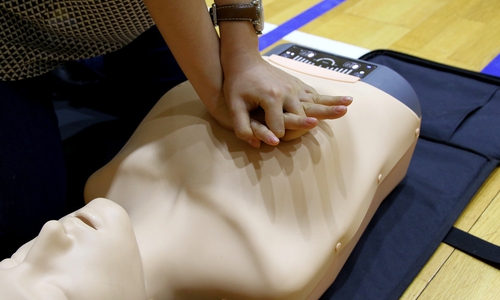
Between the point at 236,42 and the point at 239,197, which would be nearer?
the point at 239,197

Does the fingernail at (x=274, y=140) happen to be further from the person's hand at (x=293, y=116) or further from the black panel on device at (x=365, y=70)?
the black panel on device at (x=365, y=70)

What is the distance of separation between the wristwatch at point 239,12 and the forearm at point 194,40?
0.13 feet

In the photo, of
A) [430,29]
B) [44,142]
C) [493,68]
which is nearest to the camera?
[44,142]

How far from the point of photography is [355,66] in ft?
4.13

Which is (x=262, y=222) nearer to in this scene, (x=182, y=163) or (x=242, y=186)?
(x=242, y=186)

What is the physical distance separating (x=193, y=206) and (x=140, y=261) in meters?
0.14

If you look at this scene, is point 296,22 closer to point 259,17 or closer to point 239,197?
point 259,17

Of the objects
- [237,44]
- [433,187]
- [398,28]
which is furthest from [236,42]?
[398,28]

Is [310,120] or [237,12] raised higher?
[237,12]

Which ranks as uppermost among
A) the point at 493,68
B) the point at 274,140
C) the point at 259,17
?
the point at 259,17

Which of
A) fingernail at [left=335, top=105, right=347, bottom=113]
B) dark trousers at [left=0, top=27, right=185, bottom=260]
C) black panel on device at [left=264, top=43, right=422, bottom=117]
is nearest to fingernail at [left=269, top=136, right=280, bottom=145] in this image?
fingernail at [left=335, top=105, right=347, bottom=113]

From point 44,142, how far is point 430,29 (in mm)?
1520

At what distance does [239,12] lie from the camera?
1.01 meters

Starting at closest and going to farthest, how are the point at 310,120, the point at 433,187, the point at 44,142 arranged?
the point at 310,120, the point at 44,142, the point at 433,187
